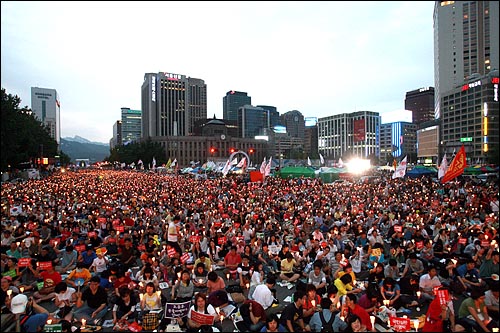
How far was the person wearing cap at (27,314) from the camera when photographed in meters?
6.00

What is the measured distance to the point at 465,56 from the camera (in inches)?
4567

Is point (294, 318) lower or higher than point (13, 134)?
lower

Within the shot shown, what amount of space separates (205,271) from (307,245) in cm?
353

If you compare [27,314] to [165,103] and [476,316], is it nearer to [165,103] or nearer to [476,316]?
[476,316]

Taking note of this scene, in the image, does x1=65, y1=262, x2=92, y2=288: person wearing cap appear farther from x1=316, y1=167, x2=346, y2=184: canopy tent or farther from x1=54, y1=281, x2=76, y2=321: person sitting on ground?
x1=316, y1=167, x2=346, y2=184: canopy tent

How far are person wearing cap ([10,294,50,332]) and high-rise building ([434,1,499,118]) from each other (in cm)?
12928

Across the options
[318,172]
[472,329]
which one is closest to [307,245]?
[472,329]

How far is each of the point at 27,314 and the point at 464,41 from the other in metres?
142

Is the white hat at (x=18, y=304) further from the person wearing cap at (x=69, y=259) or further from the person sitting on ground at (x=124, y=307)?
the person wearing cap at (x=69, y=259)

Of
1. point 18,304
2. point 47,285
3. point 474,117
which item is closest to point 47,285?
point 47,285

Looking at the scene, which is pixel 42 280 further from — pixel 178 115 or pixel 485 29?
pixel 178 115

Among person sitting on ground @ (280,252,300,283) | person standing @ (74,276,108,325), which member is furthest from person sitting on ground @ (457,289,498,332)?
person standing @ (74,276,108,325)

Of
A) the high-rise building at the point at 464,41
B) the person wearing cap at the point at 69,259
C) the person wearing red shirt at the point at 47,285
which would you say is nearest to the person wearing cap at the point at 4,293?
the person wearing red shirt at the point at 47,285

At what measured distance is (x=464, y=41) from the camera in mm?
115062
